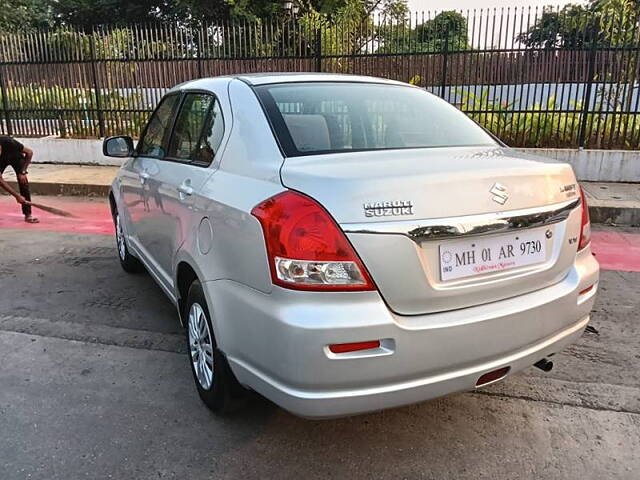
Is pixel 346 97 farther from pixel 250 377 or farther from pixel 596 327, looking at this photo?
pixel 596 327

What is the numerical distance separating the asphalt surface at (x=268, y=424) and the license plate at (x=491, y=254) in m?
0.90

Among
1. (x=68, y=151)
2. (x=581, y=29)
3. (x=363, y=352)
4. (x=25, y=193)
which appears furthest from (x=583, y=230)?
(x=68, y=151)

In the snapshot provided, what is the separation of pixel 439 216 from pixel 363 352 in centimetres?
57

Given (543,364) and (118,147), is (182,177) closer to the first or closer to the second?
(118,147)

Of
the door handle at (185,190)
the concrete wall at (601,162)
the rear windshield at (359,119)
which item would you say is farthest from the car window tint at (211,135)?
the concrete wall at (601,162)

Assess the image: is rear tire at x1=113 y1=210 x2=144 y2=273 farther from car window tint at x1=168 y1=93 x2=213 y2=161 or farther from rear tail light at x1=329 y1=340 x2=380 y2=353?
rear tail light at x1=329 y1=340 x2=380 y2=353

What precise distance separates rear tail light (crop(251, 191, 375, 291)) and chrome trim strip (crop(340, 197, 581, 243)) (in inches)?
2.8

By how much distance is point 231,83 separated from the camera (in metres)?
2.84

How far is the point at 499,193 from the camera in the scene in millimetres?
2107

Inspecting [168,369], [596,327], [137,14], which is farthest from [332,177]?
[137,14]

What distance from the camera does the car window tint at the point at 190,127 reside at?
2980 mm

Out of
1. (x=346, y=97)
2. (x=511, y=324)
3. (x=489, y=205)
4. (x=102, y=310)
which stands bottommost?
(x=102, y=310)

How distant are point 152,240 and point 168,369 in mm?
873

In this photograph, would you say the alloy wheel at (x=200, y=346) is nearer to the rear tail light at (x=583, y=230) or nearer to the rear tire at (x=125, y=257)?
the rear tail light at (x=583, y=230)
